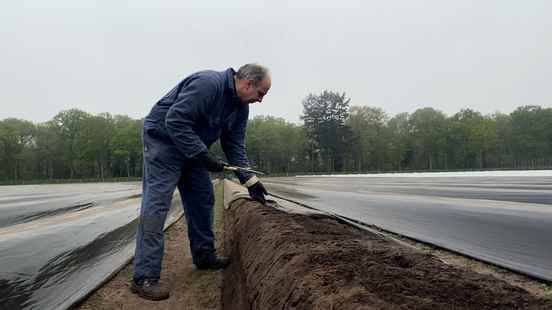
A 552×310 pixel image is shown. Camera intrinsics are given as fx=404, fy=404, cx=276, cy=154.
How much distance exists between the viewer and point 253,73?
319 centimetres

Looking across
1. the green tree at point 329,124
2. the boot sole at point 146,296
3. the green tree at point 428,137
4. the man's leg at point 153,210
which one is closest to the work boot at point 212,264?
the man's leg at point 153,210

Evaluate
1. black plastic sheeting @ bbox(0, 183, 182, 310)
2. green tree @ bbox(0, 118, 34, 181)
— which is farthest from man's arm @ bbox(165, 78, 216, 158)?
green tree @ bbox(0, 118, 34, 181)

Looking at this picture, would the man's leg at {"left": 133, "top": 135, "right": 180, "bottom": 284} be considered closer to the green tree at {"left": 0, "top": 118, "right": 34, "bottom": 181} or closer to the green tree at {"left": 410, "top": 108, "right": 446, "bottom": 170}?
the green tree at {"left": 410, "top": 108, "right": 446, "bottom": 170}

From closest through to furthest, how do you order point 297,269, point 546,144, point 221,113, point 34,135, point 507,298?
point 507,298
point 297,269
point 221,113
point 546,144
point 34,135

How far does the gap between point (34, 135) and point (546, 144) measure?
9209 centimetres

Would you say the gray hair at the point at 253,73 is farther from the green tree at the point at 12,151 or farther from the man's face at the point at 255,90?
the green tree at the point at 12,151

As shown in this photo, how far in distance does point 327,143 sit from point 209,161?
6763 cm

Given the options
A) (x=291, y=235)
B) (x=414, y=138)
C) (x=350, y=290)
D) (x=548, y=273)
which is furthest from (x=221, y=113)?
(x=414, y=138)

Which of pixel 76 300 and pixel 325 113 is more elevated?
pixel 325 113

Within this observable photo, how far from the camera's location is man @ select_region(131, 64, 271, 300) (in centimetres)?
302

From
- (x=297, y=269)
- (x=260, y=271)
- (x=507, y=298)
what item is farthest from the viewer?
(x=260, y=271)

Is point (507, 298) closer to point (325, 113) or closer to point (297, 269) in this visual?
point (297, 269)

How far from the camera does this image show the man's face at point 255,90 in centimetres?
322

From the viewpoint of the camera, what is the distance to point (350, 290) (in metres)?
1.44
